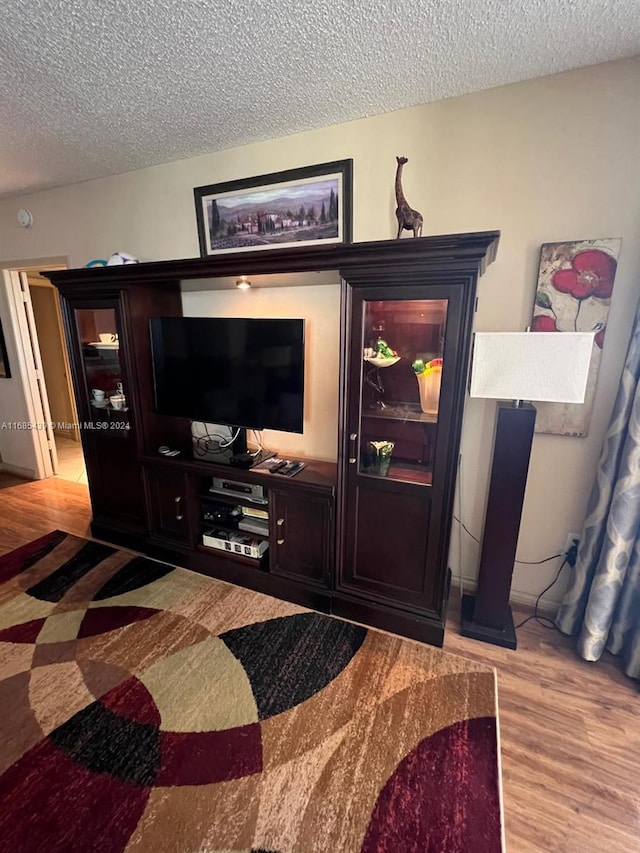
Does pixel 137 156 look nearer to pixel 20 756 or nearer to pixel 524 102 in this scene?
pixel 524 102

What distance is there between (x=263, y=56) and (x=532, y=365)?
164 cm

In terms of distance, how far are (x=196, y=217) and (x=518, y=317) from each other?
6.70 feet

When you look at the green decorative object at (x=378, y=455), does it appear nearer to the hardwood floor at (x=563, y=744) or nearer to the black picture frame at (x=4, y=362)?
the hardwood floor at (x=563, y=744)

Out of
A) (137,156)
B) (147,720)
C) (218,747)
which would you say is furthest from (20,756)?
(137,156)

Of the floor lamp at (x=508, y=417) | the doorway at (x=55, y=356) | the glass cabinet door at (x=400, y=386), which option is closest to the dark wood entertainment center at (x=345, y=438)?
the glass cabinet door at (x=400, y=386)

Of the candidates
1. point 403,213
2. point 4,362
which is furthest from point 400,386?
point 4,362

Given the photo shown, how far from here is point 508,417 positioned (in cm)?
169

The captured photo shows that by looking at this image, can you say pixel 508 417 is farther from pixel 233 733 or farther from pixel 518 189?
pixel 233 733

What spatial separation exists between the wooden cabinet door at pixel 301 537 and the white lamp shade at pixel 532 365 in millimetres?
957

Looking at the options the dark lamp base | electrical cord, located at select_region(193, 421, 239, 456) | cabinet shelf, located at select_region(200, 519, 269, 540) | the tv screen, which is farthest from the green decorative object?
electrical cord, located at select_region(193, 421, 239, 456)

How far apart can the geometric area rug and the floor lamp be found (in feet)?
1.01

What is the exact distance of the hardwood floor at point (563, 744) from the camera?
1178 millimetres

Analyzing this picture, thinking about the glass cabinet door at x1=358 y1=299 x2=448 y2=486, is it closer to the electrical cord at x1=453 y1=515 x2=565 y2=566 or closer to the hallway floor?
the electrical cord at x1=453 y1=515 x2=565 y2=566

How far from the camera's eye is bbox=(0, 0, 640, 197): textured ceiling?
51.0 inches
